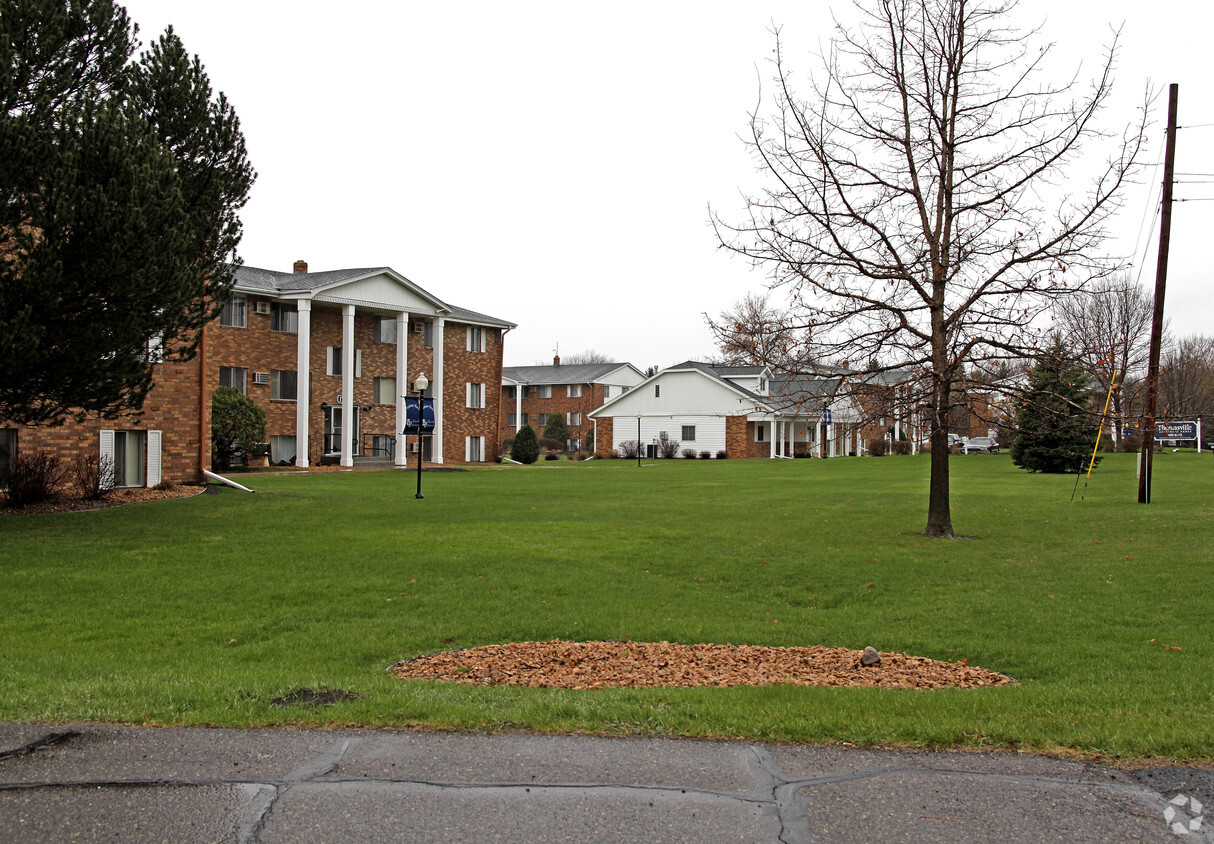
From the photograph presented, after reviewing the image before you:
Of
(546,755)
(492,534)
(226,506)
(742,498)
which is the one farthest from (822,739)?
(742,498)

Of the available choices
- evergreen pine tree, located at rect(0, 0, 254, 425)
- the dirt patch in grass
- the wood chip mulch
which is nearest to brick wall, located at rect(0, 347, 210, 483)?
the dirt patch in grass

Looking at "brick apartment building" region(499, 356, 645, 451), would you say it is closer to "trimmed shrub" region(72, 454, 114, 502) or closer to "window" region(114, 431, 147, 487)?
"window" region(114, 431, 147, 487)

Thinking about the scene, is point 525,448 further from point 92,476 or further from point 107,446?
point 92,476

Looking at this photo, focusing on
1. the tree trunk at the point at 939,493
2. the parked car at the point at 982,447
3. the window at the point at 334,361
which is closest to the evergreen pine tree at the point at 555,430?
the window at the point at 334,361

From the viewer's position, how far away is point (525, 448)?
4784 cm

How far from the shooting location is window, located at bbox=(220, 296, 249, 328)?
121 ft

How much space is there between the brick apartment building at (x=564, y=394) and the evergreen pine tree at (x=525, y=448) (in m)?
26.6

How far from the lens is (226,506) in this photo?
20.1 m

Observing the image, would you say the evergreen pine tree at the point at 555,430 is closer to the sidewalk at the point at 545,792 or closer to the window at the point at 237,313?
the window at the point at 237,313

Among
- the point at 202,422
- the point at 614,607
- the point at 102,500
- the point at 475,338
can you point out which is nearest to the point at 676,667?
the point at 614,607

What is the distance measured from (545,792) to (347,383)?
119 feet

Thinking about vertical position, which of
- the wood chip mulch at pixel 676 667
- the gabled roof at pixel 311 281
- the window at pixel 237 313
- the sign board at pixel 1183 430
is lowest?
the wood chip mulch at pixel 676 667

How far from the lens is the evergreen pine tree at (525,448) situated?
47.8m

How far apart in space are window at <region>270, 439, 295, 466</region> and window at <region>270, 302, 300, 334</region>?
14.8 ft
